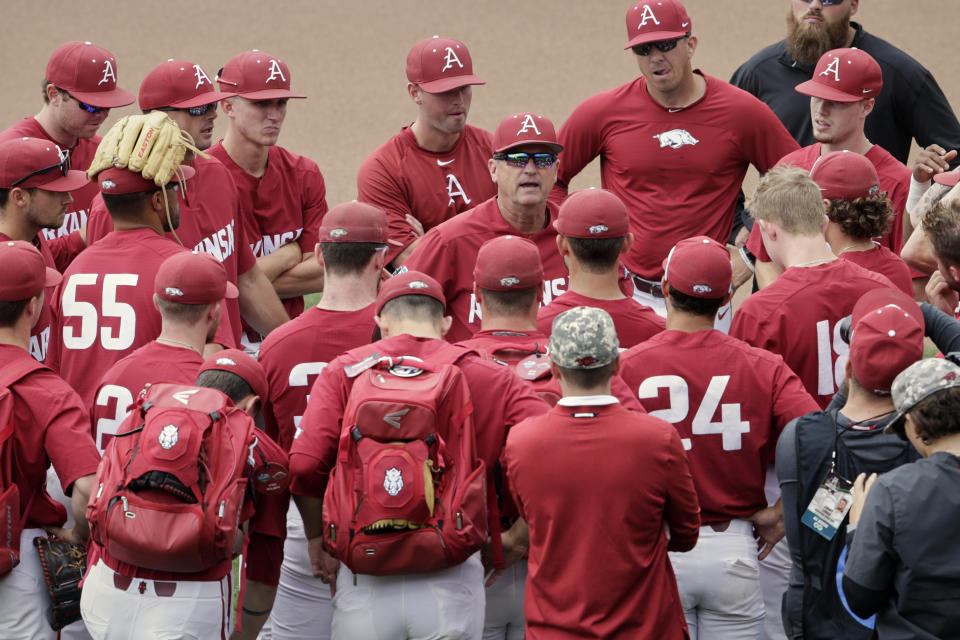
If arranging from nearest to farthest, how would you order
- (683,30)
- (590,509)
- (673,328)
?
(590,509)
(673,328)
(683,30)

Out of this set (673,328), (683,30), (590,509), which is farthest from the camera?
(683,30)

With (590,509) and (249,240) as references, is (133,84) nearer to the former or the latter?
(249,240)

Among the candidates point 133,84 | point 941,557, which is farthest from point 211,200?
point 133,84

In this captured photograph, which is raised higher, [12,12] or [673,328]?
[673,328]

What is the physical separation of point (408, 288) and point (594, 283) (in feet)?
2.84

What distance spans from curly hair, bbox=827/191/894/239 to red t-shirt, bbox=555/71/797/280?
127 cm

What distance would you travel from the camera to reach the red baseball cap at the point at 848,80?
5.82 metres

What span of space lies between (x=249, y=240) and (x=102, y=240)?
1.49 meters

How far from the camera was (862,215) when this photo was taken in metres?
4.83

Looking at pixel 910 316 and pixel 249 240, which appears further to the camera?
pixel 249 240

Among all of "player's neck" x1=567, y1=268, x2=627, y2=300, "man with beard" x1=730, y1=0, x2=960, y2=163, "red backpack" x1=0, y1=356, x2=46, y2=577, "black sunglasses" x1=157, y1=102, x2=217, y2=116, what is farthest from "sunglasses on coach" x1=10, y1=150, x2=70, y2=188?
"man with beard" x1=730, y1=0, x2=960, y2=163

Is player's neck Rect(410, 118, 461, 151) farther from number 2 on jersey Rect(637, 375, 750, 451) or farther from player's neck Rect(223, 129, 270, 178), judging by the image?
number 2 on jersey Rect(637, 375, 750, 451)

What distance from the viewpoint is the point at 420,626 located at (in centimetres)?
375

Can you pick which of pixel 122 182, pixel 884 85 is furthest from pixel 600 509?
pixel 884 85
